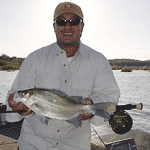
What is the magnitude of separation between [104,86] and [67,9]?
1533 mm

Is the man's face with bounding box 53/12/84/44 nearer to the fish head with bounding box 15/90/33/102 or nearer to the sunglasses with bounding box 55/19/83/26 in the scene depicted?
the sunglasses with bounding box 55/19/83/26

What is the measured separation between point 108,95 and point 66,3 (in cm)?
186

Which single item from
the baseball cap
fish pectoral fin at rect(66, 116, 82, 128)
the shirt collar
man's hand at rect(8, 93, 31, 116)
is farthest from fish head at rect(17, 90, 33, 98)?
the baseball cap

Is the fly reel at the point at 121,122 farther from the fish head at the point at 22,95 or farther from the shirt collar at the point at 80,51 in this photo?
the fish head at the point at 22,95

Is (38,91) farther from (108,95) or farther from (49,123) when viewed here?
A: (108,95)

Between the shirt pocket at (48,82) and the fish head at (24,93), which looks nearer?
the fish head at (24,93)

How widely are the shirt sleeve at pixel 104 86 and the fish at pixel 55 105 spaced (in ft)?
1.04

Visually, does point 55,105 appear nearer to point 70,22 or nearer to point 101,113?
point 101,113

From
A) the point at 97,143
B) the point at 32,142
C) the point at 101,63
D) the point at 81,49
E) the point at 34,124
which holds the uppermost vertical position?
the point at 81,49

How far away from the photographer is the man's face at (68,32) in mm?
3254

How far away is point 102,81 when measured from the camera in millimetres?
3178

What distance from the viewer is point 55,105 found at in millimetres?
2783

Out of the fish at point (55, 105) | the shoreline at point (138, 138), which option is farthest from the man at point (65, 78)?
the shoreline at point (138, 138)

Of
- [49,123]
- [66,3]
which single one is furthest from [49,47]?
[49,123]
